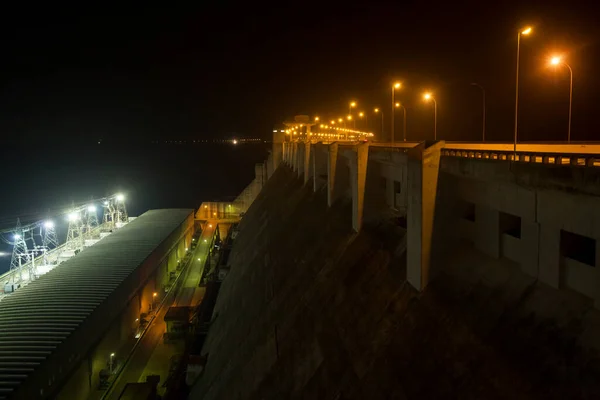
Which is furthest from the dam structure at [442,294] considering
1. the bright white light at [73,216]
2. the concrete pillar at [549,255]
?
the bright white light at [73,216]

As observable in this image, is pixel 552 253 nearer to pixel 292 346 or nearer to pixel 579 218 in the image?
pixel 579 218

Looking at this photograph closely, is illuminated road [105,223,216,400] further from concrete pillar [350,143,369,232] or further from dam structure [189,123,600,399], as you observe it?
concrete pillar [350,143,369,232]

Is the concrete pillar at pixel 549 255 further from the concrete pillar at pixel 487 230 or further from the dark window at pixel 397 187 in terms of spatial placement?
the dark window at pixel 397 187

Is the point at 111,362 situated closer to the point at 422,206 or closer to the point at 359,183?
the point at 359,183

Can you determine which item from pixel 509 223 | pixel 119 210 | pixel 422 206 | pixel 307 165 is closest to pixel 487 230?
pixel 509 223

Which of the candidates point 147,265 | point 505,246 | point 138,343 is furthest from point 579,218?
point 147,265

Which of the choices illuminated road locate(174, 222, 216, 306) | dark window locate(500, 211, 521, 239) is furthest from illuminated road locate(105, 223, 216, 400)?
dark window locate(500, 211, 521, 239)
